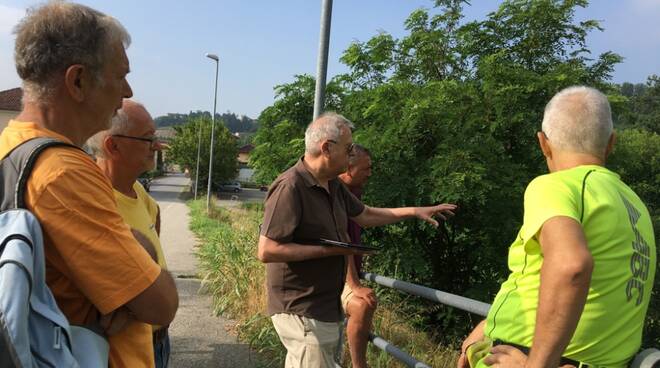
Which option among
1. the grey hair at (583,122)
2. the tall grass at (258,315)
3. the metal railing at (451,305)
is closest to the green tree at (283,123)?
the tall grass at (258,315)

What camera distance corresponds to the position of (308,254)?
9.20 feet

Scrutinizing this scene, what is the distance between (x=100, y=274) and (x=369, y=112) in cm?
613

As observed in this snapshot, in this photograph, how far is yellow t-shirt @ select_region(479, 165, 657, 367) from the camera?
63.6 inches

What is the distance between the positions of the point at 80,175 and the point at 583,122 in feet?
5.15

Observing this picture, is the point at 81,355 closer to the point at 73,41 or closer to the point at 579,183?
the point at 73,41

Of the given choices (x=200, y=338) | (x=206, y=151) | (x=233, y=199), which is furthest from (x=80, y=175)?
(x=206, y=151)

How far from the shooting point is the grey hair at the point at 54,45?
1.34 m

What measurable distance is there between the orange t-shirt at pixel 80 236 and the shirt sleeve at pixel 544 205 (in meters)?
1.16

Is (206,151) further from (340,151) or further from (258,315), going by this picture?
(340,151)

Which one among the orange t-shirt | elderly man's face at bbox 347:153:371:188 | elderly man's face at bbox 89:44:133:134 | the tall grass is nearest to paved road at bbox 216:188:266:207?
the tall grass

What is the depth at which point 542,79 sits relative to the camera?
22.7ft

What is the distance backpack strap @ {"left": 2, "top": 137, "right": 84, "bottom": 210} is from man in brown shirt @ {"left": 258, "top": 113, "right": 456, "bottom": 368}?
1.66 meters

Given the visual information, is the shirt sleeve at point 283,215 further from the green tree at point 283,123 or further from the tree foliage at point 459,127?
the green tree at point 283,123

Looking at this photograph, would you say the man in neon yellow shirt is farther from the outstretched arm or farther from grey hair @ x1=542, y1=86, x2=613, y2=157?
the outstretched arm
